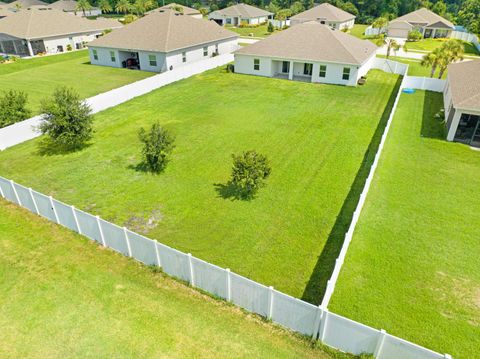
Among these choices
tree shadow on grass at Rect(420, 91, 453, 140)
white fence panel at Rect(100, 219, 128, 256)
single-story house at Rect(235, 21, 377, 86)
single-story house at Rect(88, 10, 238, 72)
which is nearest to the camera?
white fence panel at Rect(100, 219, 128, 256)

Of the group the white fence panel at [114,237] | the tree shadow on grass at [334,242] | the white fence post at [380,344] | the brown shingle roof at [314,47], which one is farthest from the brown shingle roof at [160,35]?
the white fence post at [380,344]

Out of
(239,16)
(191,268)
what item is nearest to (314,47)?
(191,268)

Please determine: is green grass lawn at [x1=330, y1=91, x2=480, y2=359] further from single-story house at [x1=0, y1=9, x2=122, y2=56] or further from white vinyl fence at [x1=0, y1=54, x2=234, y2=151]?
single-story house at [x1=0, y1=9, x2=122, y2=56]

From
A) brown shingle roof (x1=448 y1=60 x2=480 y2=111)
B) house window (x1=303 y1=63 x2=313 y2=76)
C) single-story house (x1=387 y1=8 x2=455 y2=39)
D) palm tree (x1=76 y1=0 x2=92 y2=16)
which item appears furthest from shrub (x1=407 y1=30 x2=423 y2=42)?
palm tree (x1=76 y1=0 x2=92 y2=16)

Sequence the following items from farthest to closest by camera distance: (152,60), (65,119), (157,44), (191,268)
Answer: (152,60)
(157,44)
(65,119)
(191,268)

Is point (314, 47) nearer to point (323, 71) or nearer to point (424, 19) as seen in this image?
point (323, 71)

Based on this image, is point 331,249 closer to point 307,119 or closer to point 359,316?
point 359,316

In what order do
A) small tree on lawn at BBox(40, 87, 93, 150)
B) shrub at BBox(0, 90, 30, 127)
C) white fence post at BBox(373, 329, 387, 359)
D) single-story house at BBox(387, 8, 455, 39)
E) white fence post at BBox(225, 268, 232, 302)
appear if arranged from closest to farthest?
white fence post at BBox(373, 329, 387, 359) → white fence post at BBox(225, 268, 232, 302) → small tree on lawn at BBox(40, 87, 93, 150) → shrub at BBox(0, 90, 30, 127) → single-story house at BBox(387, 8, 455, 39)
